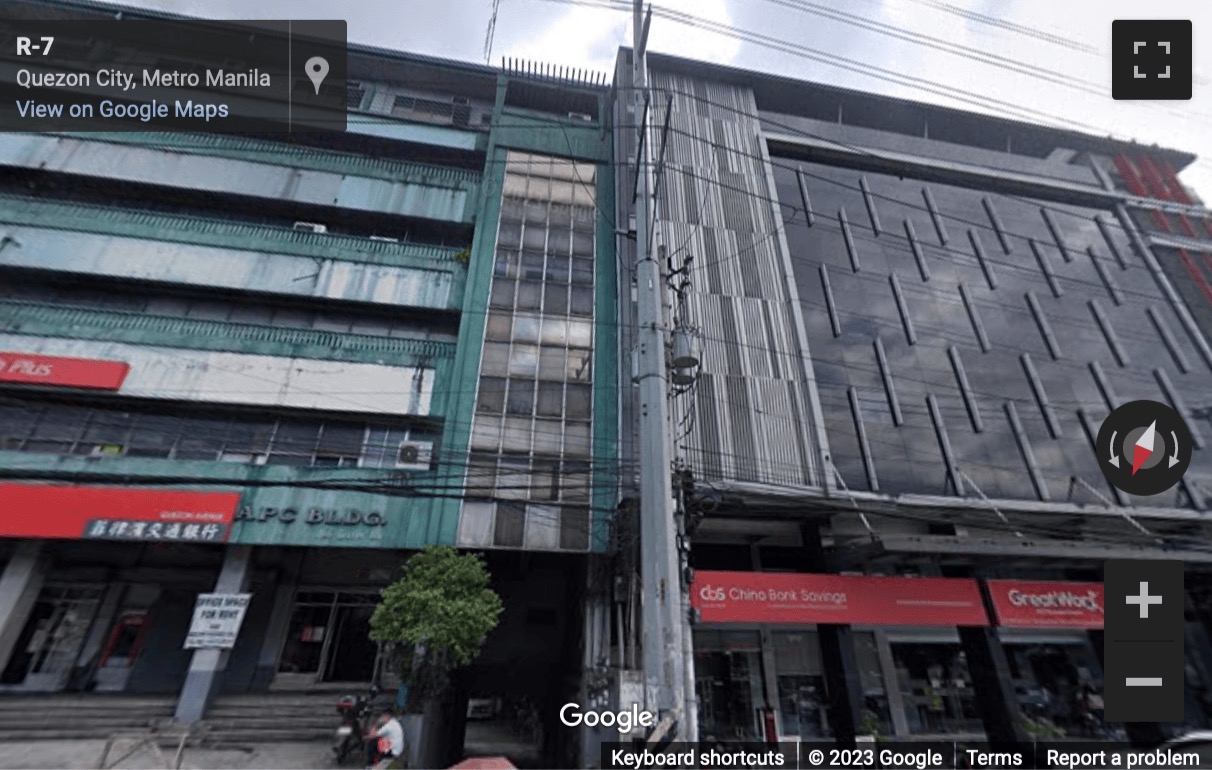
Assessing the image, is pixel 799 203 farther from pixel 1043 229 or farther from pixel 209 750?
pixel 209 750

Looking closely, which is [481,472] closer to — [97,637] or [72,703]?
[72,703]

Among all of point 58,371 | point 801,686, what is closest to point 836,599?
point 801,686

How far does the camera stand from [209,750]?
1210cm

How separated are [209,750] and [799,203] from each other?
23.9m

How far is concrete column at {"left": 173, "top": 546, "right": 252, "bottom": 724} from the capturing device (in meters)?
12.9

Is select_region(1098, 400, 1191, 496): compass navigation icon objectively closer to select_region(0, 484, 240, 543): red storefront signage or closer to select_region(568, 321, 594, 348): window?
select_region(568, 321, 594, 348): window

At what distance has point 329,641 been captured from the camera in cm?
1645

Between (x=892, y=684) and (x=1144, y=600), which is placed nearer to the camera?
(x=1144, y=600)

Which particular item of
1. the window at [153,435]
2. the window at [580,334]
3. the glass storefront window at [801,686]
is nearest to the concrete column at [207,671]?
the window at [153,435]

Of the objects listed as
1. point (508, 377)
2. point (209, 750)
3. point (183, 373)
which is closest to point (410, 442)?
point (508, 377)

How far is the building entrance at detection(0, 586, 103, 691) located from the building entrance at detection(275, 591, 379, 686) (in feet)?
18.9

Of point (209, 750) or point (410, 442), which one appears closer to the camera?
point (209, 750)

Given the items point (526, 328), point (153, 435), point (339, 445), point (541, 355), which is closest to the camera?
point (153, 435)
